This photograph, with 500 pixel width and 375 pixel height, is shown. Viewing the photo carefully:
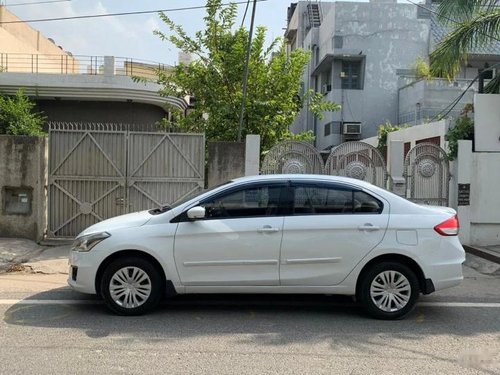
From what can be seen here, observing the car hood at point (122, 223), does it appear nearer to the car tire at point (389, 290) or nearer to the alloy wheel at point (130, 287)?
the alloy wheel at point (130, 287)

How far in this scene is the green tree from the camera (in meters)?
12.4

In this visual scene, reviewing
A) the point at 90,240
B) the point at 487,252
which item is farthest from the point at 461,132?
the point at 90,240

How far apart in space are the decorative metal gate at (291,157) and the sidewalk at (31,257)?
13.8ft

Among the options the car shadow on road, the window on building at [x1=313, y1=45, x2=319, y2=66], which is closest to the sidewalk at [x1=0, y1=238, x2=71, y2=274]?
the car shadow on road

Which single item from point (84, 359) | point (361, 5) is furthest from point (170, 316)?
point (361, 5)

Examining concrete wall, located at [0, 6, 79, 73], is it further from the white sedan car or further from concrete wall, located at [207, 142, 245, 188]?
the white sedan car

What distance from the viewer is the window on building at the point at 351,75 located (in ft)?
88.8

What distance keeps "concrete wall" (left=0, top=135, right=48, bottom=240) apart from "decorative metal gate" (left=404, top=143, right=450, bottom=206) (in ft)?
23.8

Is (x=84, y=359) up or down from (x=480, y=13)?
down

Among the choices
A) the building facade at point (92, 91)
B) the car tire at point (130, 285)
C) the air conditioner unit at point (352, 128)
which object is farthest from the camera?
the air conditioner unit at point (352, 128)

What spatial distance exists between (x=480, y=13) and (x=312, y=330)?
896cm

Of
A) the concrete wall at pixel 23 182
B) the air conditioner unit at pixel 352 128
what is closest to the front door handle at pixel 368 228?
the concrete wall at pixel 23 182

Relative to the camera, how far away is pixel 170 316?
6.13m

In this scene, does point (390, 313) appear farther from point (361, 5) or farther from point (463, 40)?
point (361, 5)
